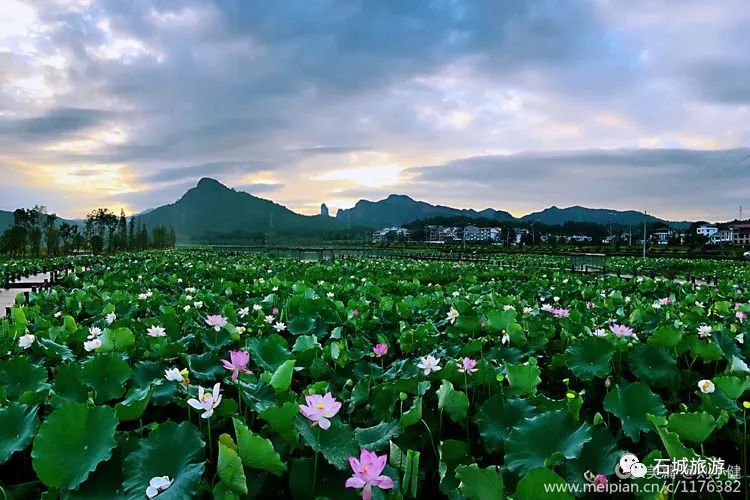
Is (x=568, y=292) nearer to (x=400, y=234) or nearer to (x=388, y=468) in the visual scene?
(x=388, y=468)

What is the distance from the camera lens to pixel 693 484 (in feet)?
3.99

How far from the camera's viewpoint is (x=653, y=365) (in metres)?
2.02

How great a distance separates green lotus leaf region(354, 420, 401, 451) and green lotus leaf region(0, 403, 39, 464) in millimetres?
824

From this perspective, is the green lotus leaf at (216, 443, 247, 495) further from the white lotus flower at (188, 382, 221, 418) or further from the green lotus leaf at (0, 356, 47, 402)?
the green lotus leaf at (0, 356, 47, 402)

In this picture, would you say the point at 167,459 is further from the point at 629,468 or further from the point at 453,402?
the point at 629,468

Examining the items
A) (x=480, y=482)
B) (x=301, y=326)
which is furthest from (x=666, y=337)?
(x=301, y=326)

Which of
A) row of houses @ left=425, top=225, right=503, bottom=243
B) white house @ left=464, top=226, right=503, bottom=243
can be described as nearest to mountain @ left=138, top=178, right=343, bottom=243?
row of houses @ left=425, top=225, right=503, bottom=243

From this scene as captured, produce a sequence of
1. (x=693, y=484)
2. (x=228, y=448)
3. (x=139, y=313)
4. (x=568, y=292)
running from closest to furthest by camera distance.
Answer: (x=228, y=448) → (x=693, y=484) → (x=139, y=313) → (x=568, y=292)

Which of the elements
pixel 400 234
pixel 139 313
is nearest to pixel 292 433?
pixel 139 313

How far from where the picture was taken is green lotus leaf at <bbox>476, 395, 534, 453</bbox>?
1463 mm

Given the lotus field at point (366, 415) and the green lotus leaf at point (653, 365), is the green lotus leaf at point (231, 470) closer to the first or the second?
the lotus field at point (366, 415)

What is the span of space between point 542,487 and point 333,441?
52 centimetres

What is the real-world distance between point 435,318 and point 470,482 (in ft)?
8.53

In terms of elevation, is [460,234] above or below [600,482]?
above
